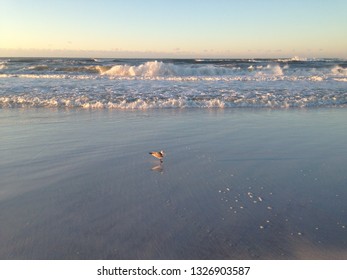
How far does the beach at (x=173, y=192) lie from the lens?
8.97 feet

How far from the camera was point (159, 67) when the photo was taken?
91.4 feet

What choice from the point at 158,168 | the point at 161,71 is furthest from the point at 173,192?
the point at 161,71

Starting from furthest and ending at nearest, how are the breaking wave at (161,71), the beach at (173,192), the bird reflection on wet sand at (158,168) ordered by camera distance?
1. the breaking wave at (161,71)
2. the bird reflection on wet sand at (158,168)
3. the beach at (173,192)

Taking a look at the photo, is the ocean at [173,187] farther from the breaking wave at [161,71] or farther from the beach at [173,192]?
the breaking wave at [161,71]

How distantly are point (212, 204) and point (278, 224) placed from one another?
67 centimetres

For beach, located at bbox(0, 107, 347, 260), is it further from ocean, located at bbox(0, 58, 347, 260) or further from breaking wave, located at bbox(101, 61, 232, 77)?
breaking wave, located at bbox(101, 61, 232, 77)

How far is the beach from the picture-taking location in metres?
2.73

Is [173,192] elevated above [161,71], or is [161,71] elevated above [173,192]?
[173,192]

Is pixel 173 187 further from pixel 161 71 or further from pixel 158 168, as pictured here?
pixel 161 71

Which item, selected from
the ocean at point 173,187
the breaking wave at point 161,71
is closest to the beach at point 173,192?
the ocean at point 173,187

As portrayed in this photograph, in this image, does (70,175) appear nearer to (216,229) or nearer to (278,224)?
(216,229)

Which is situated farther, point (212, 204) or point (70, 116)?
point (70, 116)

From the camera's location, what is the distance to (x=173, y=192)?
3.73 metres
